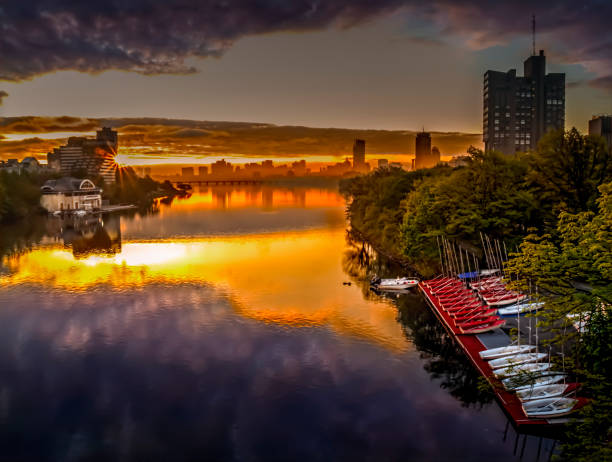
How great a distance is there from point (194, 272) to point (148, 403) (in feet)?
121

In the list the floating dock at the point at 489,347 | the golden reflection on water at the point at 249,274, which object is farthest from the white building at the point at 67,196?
the floating dock at the point at 489,347

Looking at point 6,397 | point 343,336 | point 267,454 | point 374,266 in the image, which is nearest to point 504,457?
point 267,454

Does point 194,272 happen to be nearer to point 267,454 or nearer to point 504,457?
point 267,454

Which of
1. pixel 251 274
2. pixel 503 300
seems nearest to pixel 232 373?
pixel 503 300

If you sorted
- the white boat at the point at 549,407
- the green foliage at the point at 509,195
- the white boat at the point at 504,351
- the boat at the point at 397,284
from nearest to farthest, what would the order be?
the white boat at the point at 549,407, the white boat at the point at 504,351, the green foliage at the point at 509,195, the boat at the point at 397,284

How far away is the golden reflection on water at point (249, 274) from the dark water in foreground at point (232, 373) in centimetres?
34

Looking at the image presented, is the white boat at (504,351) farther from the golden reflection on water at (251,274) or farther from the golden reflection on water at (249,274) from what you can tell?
the golden reflection on water at (251,274)

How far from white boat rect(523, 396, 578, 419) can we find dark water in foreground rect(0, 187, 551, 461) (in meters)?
1.40

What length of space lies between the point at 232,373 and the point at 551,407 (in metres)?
19.5

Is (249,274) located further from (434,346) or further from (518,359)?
(518,359)

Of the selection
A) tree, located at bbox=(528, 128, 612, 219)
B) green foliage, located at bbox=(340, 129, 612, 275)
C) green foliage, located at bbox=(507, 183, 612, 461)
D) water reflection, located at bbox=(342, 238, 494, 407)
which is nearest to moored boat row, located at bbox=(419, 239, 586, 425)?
water reflection, located at bbox=(342, 238, 494, 407)

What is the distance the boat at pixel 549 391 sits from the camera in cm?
2717

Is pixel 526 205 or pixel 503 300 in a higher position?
pixel 526 205

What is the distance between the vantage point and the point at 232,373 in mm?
35625
